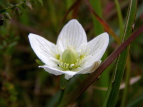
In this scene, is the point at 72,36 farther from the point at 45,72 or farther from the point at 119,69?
the point at 45,72

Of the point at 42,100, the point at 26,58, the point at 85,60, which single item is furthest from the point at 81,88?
the point at 26,58

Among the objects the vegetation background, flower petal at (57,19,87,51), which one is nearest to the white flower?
flower petal at (57,19,87,51)

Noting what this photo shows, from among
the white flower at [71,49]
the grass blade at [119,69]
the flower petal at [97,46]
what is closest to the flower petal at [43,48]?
the white flower at [71,49]

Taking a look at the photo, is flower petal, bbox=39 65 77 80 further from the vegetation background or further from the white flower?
the vegetation background

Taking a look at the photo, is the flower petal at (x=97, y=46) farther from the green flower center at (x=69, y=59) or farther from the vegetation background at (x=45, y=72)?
the vegetation background at (x=45, y=72)

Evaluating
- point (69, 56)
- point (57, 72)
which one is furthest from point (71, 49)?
point (57, 72)

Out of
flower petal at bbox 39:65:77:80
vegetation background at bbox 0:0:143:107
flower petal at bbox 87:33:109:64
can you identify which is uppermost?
flower petal at bbox 39:65:77:80
